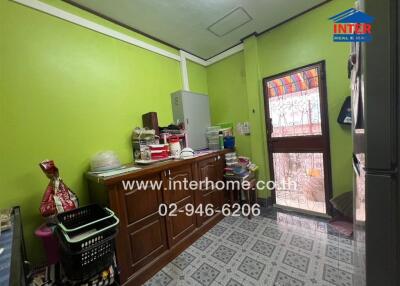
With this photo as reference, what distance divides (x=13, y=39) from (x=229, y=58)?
8.14ft

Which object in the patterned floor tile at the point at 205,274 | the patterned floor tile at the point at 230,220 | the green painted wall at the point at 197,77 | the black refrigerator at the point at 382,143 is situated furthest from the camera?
the green painted wall at the point at 197,77

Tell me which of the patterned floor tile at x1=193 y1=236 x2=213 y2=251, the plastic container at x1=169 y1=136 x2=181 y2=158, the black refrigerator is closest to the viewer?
the black refrigerator

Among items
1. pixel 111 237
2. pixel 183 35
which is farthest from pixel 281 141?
pixel 111 237

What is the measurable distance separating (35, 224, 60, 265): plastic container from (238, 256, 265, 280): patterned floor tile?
1469 mm

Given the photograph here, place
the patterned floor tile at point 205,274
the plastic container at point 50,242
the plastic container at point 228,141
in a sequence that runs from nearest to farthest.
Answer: the plastic container at point 50,242 < the patterned floor tile at point 205,274 < the plastic container at point 228,141

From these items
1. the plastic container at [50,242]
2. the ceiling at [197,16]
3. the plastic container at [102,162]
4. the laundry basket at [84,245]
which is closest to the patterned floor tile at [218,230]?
the laundry basket at [84,245]

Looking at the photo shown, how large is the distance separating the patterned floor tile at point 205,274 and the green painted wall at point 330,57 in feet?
5.59

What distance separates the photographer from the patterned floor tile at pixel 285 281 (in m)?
1.34

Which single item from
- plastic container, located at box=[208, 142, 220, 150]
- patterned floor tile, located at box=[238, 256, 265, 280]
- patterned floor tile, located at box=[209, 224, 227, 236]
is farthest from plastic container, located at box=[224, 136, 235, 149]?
patterned floor tile, located at box=[238, 256, 265, 280]

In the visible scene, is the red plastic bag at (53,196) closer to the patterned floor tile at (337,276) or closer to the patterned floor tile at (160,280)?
the patterned floor tile at (160,280)

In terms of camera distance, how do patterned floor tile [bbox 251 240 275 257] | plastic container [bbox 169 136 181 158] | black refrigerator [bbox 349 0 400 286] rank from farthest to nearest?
1. plastic container [bbox 169 136 181 158]
2. patterned floor tile [bbox 251 240 275 257]
3. black refrigerator [bbox 349 0 400 286]

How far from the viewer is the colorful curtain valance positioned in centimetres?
212

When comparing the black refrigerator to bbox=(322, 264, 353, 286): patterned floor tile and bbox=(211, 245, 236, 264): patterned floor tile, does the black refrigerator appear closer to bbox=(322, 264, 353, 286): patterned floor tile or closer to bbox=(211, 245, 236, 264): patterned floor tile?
bbox=(322, 264, 353, 286): patterned floor tile

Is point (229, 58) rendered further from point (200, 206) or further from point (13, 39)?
point (13, 39)
